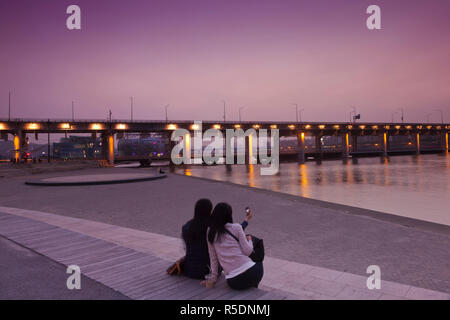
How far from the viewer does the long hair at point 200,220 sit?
457cm

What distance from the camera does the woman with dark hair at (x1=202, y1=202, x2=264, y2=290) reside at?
4.40 metres

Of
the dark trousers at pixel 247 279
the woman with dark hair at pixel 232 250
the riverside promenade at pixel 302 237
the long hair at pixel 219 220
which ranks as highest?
the long hair at pixel 219 220

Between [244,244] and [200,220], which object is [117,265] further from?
[244,244]

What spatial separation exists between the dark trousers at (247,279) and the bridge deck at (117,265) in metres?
0.10

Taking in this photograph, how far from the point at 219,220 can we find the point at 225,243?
1.26ft

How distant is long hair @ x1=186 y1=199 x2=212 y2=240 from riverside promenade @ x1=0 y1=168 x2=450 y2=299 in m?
0.98

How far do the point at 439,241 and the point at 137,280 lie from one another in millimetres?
8045

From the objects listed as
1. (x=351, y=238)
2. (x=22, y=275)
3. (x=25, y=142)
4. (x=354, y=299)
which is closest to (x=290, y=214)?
(x=351, y=238)

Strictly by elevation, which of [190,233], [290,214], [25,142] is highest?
[25,142]

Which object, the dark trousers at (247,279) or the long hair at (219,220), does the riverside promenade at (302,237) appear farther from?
the long hair at (219,220)

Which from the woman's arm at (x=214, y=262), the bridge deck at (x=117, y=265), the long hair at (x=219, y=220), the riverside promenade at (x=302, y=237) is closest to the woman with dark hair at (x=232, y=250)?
the long hair at (x=219, y=220)
